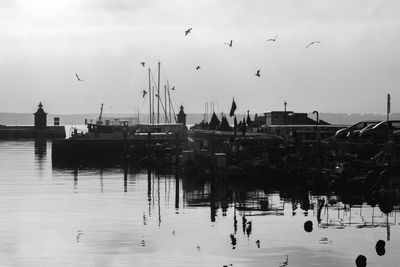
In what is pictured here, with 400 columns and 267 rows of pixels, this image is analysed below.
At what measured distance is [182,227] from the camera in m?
50.2

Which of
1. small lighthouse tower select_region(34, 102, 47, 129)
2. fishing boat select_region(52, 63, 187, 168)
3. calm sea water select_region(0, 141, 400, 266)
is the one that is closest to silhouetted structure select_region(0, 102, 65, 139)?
small lighthouse tower select_region(34, 102, 47, 129)

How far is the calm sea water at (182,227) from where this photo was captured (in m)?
40.7

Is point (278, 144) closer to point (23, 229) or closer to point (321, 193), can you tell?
point (321, 193)

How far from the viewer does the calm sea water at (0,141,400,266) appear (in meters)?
40.7

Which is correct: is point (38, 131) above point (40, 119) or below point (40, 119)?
below

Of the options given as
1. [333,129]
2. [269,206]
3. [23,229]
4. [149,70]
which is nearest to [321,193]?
[269,206]

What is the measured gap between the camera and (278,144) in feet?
308

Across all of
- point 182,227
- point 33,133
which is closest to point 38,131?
point 33,133

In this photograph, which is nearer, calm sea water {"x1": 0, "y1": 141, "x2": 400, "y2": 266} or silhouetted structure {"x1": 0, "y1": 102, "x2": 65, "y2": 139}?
calm sea water {"x1": 0, "y1": 141, "x2": 400, "y2": 266}

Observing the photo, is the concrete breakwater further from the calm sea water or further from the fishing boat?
the calm sea water

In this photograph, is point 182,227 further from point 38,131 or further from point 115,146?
point 38,131

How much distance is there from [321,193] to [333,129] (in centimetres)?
4694

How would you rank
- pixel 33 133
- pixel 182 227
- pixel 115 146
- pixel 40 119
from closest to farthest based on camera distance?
1. pixel 182 227
2. pixel 115 146
3. pixel 33 133
4. pixel 40 119

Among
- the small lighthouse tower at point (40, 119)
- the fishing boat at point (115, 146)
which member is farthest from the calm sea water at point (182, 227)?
the small lighthouse tower at point (40, 119)
